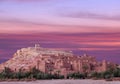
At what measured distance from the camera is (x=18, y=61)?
171 meters

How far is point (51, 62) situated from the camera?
153m

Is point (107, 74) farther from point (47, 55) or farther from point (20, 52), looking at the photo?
point (20, 52)

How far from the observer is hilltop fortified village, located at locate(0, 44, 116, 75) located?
431 ft

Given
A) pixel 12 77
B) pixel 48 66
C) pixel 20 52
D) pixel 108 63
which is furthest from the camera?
pixel 20 52

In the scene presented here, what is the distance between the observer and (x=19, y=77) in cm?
8719

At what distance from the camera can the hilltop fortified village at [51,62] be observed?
431 feet

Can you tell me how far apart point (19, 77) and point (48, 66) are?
175ft

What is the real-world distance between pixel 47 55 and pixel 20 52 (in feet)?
58.6

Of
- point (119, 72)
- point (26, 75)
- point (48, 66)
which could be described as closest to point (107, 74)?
point (119, 72)

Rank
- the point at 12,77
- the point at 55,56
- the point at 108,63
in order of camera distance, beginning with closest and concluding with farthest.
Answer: the point at 12,77 → the point at 108,63 → the point at 55,56

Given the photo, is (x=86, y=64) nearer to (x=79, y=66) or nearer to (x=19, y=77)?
(x=79, y=66)

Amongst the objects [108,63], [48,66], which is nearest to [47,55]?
[48,66]

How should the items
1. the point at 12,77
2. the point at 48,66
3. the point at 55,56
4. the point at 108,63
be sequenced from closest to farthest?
1. the point at 12,77
2. the point at 108,63
3. the point at 48,66
4. the point at 55,56

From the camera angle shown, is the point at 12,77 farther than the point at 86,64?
No
